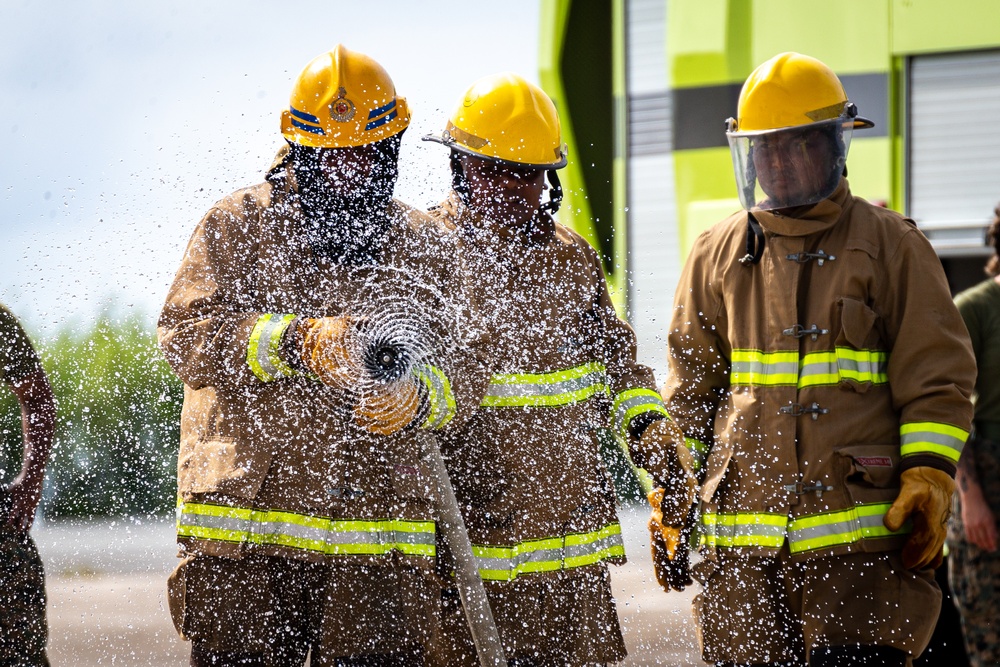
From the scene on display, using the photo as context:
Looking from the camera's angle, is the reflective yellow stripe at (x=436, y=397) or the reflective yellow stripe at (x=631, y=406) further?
the reflective yellow stripe at (x=631, y=406)

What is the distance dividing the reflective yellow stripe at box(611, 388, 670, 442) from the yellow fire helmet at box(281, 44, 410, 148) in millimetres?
1003

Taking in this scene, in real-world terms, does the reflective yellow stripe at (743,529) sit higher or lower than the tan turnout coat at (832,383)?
lower

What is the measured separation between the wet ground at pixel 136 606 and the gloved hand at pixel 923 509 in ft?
6.21

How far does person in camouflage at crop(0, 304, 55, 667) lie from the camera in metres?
3.74

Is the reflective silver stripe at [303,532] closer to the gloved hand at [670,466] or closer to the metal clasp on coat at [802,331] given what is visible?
the gloved hand at [670,466]

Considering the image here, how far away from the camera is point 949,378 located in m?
3.25

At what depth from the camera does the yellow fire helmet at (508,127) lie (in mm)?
3438

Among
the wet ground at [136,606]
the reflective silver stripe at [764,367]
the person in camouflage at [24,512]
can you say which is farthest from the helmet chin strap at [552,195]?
the wet ground at [136,606]

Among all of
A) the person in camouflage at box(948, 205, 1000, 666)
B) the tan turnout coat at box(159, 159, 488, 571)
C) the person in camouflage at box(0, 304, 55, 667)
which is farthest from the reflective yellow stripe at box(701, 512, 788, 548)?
the person in camouflage at box(0, 304, 55, 667)

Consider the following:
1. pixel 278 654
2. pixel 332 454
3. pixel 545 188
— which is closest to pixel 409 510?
pixel 332 454

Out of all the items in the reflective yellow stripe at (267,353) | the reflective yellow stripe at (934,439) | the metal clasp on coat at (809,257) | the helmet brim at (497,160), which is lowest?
the reflective yellow stripe at (934,439)

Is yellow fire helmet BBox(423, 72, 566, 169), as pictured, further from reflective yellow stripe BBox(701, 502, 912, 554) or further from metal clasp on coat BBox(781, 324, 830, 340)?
reflective yellow stripe BBox(701, 502, 912, 554)

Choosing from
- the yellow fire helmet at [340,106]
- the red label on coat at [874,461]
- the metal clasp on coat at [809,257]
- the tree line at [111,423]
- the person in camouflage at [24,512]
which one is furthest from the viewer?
the tree line at [111,423]

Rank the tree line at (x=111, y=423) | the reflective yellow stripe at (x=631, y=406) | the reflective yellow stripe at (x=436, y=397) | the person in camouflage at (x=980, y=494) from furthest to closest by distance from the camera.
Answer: the tree line at (x=111, y=423) < the person in camouflage at (x=980, y=494) < the reflective yellow stripe at (x=631, y=406) < the reflective yellow stripe at (x=436, y=397)
